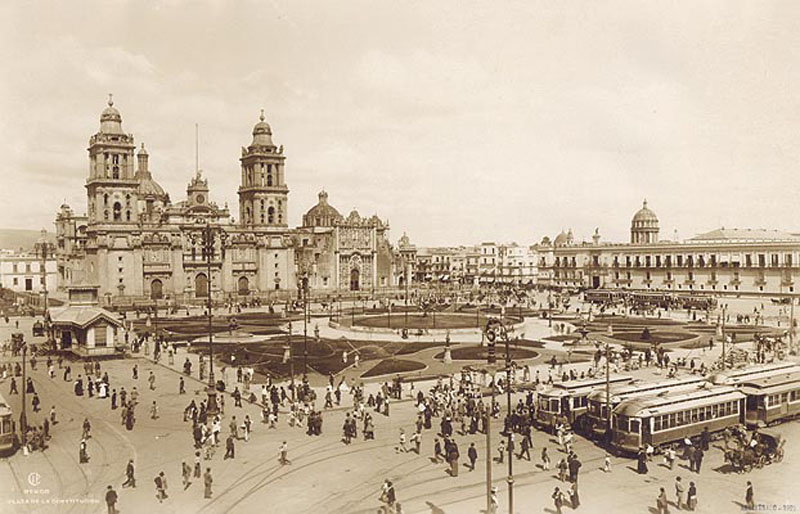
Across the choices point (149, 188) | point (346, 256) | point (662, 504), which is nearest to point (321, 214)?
point (346, 256)

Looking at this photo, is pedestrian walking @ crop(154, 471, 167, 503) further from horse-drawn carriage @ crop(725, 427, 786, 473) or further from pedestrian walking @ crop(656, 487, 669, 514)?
horse-drawn carriage @ crop(725, 427, 786, 473)

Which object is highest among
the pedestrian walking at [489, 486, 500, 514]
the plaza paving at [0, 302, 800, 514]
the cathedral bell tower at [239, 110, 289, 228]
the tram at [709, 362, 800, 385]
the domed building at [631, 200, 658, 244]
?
the cathedral bell tower at [239, 110, 289, 228]

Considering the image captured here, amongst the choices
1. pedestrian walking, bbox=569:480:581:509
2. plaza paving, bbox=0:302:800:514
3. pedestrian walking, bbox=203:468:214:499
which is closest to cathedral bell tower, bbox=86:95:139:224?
plaza paving, bbox=0:302:800:514

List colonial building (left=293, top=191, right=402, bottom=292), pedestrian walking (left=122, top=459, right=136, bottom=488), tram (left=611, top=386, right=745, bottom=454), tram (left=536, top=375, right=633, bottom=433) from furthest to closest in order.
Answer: colonial building (left=293, top=191, right=402, bottom=292), tram (left=536, top=375, right=633, bottom=433), tram (left=611, top=386, right=745, bottom=454), pedestrian walking (left=122, top=459, right=136, bottom=488)

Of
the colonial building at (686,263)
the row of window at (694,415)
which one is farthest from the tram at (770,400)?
the colonial building at (686,263)

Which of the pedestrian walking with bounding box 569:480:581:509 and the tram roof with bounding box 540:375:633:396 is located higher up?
the tram roof with bounding box 540:375:633:396
